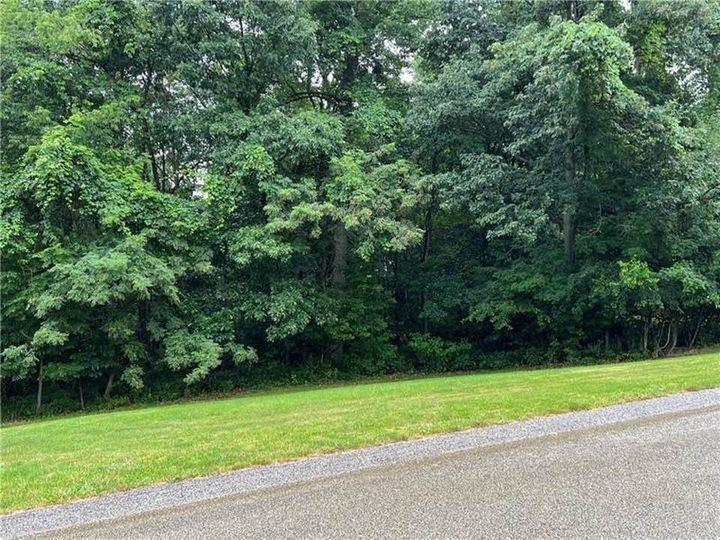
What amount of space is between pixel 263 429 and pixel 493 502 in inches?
139

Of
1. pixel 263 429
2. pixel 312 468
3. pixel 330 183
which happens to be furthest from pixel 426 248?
pixel 312 468

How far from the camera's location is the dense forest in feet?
41.6

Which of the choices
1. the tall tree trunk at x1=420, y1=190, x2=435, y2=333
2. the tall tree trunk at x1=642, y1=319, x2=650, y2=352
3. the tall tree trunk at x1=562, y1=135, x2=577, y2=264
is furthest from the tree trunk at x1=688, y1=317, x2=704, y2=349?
the tall tree trunk at x1=420, y1=190, x2=435, y2=333

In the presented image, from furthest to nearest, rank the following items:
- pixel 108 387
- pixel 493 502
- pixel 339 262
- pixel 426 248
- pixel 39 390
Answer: pixel 426 248
pixel 339 262
pixel 108 387
pixel 39 390
pixel 493 502

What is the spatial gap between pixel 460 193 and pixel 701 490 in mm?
12187

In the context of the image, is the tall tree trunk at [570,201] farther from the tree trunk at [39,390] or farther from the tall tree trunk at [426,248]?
the tree trunk at [39,390]

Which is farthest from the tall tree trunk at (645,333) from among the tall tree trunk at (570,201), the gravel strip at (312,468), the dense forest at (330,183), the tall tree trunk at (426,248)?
the gravel strip at (312,468)

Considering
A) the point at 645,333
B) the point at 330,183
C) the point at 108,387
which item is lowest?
the point at 108,387

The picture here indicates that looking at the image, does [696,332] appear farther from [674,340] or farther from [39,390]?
[39,390]

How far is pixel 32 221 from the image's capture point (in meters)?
12.7

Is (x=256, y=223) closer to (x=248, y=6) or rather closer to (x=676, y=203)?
(x=248, y=6)

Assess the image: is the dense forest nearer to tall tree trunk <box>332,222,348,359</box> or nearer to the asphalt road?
tall tree trunk <box>332,222,348,359</box>

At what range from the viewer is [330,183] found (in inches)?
558

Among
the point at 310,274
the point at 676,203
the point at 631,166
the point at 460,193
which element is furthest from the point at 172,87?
the point at 676,203
